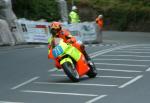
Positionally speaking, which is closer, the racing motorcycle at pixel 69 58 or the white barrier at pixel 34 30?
the racing motorcycle at pixel 69 58

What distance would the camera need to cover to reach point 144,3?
51.1 meters

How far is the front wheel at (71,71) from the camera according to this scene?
14.5m

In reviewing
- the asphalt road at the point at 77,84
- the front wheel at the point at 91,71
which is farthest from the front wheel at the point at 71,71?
the front wheel at the point at 91,71

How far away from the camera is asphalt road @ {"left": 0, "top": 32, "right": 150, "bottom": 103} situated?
1240 centimetres

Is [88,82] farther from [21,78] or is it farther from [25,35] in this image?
[25,35]

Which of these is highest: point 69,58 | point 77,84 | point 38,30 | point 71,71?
point 69,58

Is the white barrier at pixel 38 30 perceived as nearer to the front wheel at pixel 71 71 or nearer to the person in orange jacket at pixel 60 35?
the person in orange jacket at pixel 60 35

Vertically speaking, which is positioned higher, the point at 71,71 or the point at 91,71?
the point at 71,71

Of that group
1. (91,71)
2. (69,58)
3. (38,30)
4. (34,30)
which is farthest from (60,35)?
(38,30)

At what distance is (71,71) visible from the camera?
1462cm

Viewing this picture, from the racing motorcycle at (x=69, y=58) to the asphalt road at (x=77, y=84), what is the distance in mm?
268

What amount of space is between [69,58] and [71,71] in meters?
0.33

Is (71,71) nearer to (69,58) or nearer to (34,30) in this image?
(69,58)

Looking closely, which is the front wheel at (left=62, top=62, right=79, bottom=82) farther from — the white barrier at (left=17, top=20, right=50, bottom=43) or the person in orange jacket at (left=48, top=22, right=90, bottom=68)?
the white barrier at (left=17, top=20, right=50, bottom=43)
